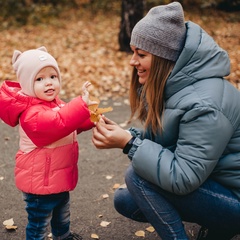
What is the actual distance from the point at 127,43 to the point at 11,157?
4389 millimetres

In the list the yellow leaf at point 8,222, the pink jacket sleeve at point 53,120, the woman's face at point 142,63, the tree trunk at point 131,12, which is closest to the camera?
the pink jacket sleeve at point 53,120

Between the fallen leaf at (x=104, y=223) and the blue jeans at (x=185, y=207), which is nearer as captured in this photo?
the blue jeans at (x=185, y=207)

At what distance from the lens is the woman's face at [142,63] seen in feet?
8.14

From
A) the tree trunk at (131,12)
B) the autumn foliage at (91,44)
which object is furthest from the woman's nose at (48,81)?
the tree trunk at (131,12)

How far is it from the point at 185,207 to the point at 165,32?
3.46 ft

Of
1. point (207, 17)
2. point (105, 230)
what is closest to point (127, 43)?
point (207, 17)

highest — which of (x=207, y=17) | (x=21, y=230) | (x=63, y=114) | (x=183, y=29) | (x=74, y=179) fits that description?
(x=183, y=29)

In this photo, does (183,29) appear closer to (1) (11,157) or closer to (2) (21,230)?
(2) (21,230)

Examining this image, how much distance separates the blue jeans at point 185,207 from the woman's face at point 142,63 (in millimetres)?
597

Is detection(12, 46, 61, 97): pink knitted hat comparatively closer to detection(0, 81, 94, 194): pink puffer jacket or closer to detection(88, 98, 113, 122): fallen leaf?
detection(0, 81, 94, 194): pink puffer jacket

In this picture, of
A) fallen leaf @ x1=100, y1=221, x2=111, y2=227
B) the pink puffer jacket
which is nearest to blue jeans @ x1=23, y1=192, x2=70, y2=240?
the pink puffer jacket

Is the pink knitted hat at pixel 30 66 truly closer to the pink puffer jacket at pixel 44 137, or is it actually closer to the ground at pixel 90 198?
the pink puffer jacket at pixel 44 137

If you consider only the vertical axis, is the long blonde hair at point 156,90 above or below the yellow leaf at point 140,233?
above

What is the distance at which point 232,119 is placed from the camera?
230 centimetres
